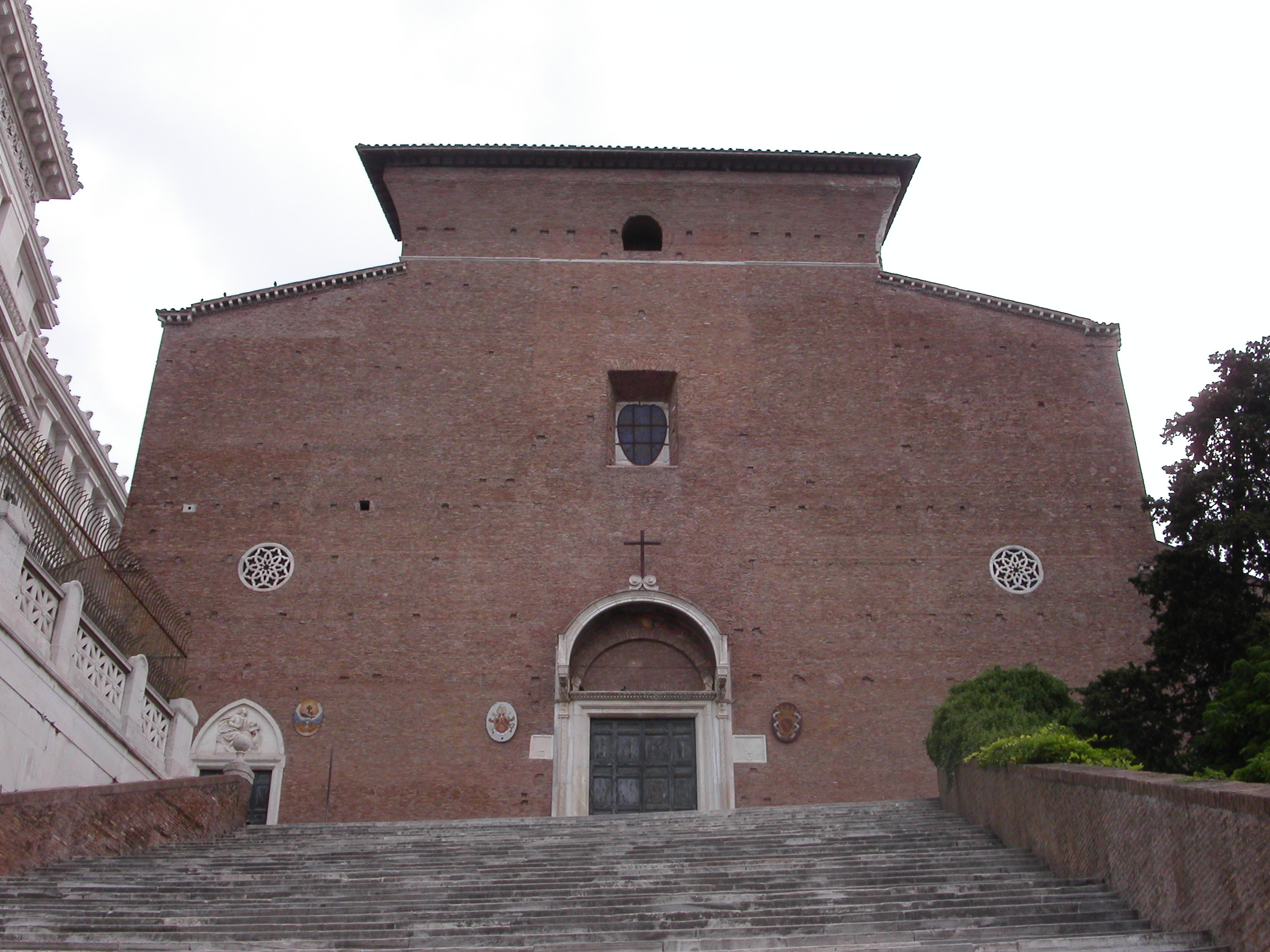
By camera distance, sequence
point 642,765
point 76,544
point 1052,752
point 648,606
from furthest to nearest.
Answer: point 648,606
point 642,765
point 76,544
point 1052,752

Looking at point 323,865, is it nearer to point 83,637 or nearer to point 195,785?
point 195,785

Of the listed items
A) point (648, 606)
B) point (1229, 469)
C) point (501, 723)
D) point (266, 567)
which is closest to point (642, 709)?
point (648, 606)

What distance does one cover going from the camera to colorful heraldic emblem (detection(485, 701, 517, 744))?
14.2 m

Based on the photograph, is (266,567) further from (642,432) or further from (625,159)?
(625,159)

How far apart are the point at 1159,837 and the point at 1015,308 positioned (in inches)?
480

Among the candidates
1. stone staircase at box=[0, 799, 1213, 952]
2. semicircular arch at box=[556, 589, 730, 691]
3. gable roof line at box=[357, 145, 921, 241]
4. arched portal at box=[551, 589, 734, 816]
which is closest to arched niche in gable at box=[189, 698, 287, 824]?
arched portal at box=[551, 589, 734, 816]

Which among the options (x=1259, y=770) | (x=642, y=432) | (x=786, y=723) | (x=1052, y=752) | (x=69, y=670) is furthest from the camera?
(x=642, y=432)

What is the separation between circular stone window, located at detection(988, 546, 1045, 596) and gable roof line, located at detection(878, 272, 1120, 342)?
11.8 ft

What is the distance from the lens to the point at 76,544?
31.5ft

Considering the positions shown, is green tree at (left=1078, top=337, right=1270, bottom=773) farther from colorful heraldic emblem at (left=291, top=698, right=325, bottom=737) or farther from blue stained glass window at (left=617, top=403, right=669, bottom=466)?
colorful heraldic emblem at (left=291, top=698, right=325, bottom=737)

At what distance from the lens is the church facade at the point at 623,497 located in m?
14.3

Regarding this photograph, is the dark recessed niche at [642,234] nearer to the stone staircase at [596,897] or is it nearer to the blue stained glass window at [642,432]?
the blue stained glass window at [642,432]

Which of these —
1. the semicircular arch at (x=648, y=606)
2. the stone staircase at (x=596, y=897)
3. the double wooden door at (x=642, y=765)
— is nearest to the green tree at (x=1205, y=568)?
the stone staircase at (x=596, y=897)

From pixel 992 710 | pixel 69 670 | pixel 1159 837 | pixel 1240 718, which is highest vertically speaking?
pixel 69 670
